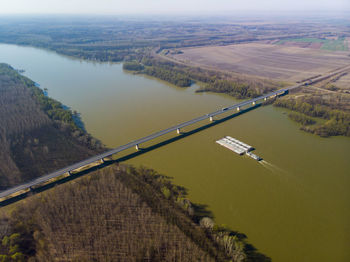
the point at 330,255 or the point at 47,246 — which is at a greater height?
the point at 47,246

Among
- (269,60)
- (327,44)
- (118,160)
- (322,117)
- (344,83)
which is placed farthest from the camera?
(327,44)

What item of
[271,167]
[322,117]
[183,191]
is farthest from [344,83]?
[183,191]

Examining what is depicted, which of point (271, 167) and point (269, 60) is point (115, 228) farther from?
point (269, 60)

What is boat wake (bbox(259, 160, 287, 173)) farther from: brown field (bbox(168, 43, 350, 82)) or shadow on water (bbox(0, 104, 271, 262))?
brown field (bbox(168, 43, 350, 82))

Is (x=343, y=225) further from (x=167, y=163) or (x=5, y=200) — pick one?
(x=5, y=200)

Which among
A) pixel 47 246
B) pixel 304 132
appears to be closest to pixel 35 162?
pixel 47 246

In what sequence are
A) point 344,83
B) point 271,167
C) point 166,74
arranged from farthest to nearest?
point 166,74 → point 344,83 → point 271,167
